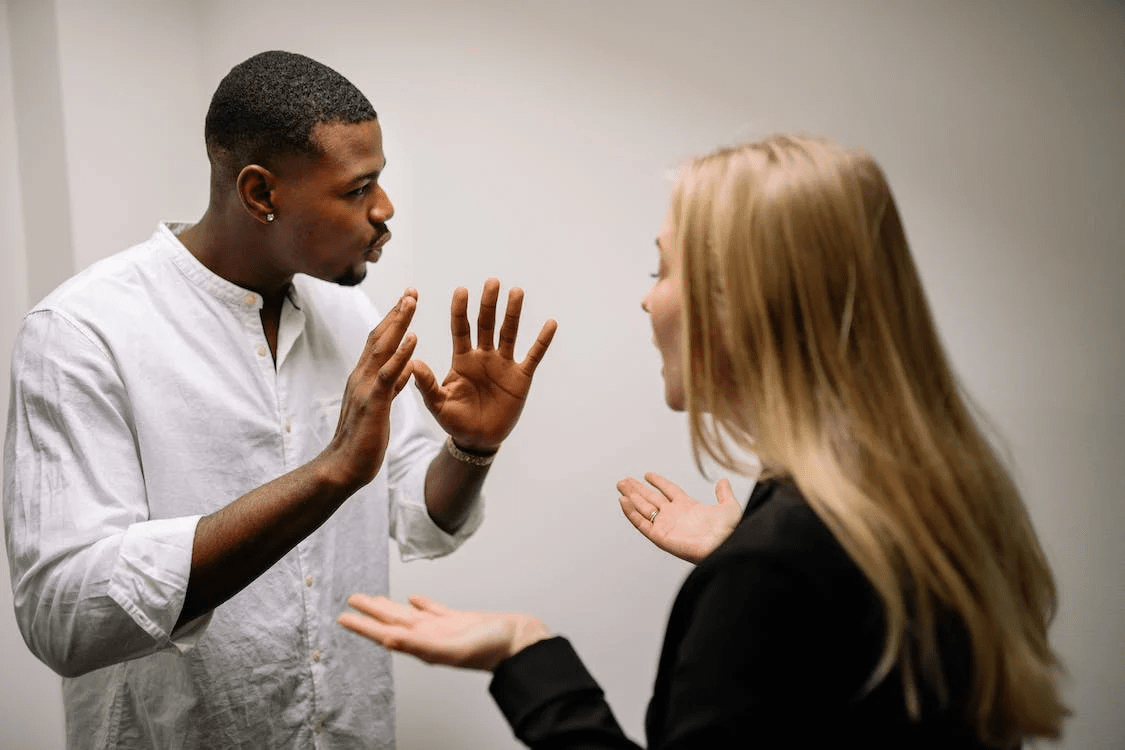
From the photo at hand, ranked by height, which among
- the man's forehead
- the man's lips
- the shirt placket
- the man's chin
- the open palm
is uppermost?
the man's forehead

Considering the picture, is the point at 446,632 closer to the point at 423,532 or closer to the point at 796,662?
the point at 796,662

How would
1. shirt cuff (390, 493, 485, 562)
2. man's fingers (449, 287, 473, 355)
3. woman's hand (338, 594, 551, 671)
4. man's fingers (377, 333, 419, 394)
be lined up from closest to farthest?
A: woman's hand (338, 594, 551, 671) → man's fingers (377, 333, 419, 394) → man's fingers (449, 287, 473, 355) → shirt cuff (390, 493, 485, 562)

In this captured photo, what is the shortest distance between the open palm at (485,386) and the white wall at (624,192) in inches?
22.7

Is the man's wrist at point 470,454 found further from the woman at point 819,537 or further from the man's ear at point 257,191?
the woman at point 819,537

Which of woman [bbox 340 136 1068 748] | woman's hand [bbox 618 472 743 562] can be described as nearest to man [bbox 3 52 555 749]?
woman's hand [bbox 618 472 743 562]

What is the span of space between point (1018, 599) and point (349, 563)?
3.51ft

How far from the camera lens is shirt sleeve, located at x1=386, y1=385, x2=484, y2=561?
1732 mm

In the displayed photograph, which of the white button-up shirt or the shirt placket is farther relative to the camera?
the shirt placket

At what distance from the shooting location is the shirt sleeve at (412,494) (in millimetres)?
1732

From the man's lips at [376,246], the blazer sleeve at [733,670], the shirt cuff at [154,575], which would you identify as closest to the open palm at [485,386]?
the man's lips at [376,246]

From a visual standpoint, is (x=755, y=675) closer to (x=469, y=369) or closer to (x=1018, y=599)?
(x=1018, y=599)

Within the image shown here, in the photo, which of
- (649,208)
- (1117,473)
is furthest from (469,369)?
(1117,473)

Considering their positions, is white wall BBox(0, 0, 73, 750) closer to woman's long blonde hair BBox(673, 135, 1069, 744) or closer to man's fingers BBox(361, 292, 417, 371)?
man's fingers BBox(361, 292, 417, 371)

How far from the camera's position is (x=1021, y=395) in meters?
1.90
